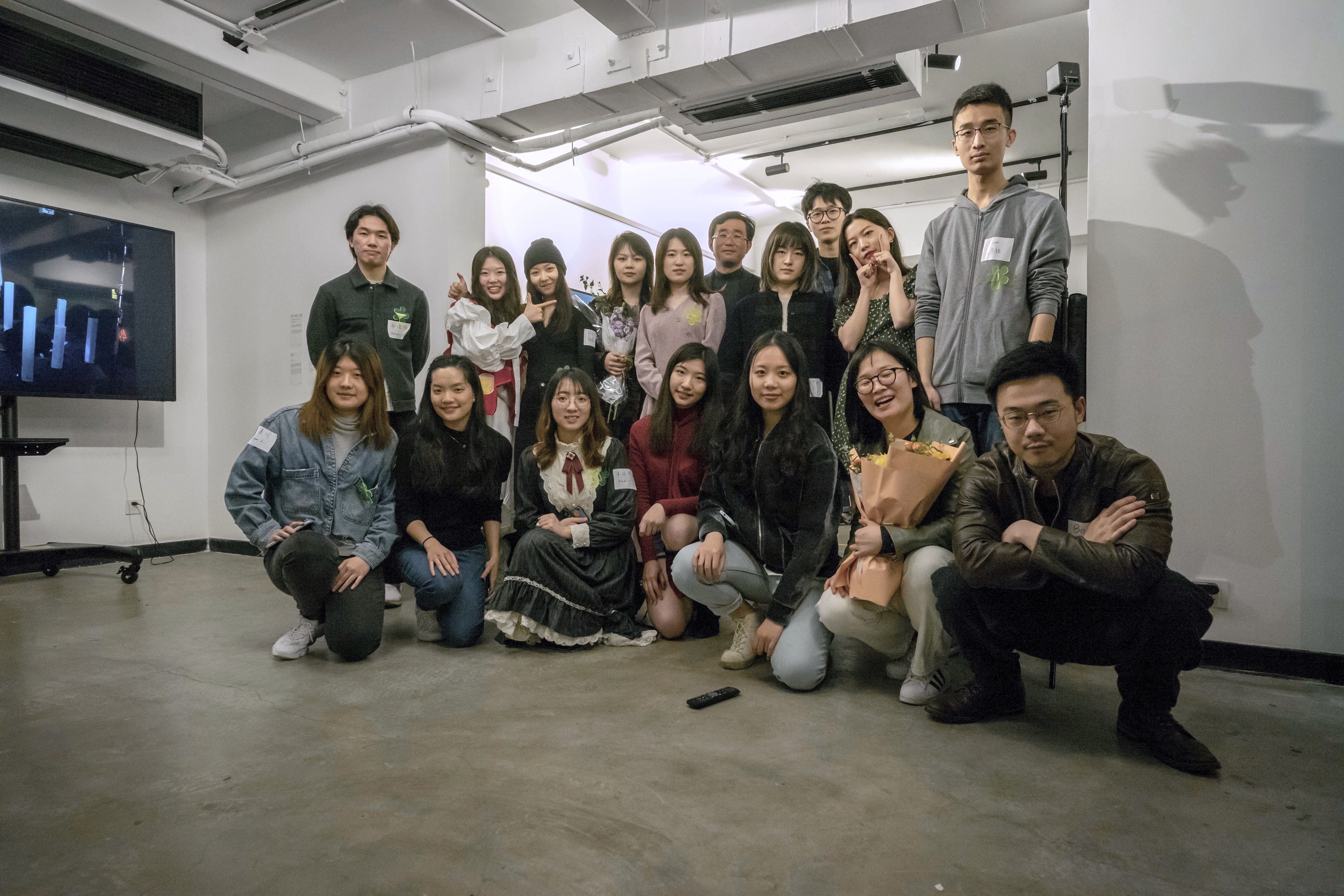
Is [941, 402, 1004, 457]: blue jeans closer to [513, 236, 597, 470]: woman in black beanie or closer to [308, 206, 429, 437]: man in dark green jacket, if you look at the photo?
[513, 236, 597, 470]: woman in black beanie

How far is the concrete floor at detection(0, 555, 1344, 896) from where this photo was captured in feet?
4.06

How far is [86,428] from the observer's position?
4648 mm

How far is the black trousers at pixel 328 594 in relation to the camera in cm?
240

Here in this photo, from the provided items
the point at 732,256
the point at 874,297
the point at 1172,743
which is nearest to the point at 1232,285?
the point at 874,297

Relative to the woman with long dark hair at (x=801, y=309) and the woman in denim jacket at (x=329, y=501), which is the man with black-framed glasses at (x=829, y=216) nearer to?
the woman with long dark hair at (x=801, y=309)

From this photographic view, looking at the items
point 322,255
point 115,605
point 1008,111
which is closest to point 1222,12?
point 1008,111

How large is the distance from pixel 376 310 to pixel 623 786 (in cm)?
271

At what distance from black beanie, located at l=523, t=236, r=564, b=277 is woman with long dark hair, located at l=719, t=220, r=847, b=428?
1.02 metres

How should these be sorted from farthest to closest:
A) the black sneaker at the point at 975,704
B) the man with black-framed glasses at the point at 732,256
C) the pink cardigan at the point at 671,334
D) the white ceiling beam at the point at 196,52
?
the white ceiling beam at the point at 196,52 → the man with black-framed glasses at the point at 732,256 → the pink cardigan at the point at 671,334 → the black sneaker at the point at 975,704

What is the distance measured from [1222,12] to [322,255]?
4.57 m

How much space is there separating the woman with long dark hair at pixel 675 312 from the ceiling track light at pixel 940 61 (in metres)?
2.41

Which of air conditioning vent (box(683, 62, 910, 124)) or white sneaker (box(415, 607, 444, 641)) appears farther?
air conditioning vent (box(683, 62, 910, 124))

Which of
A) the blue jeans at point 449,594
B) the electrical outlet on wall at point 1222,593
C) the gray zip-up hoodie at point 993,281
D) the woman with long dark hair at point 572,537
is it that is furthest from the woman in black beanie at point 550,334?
the electrical outlet on wall at point 1222,593

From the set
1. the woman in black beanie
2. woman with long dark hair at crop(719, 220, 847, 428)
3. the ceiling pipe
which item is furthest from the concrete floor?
the ceiling pipe
